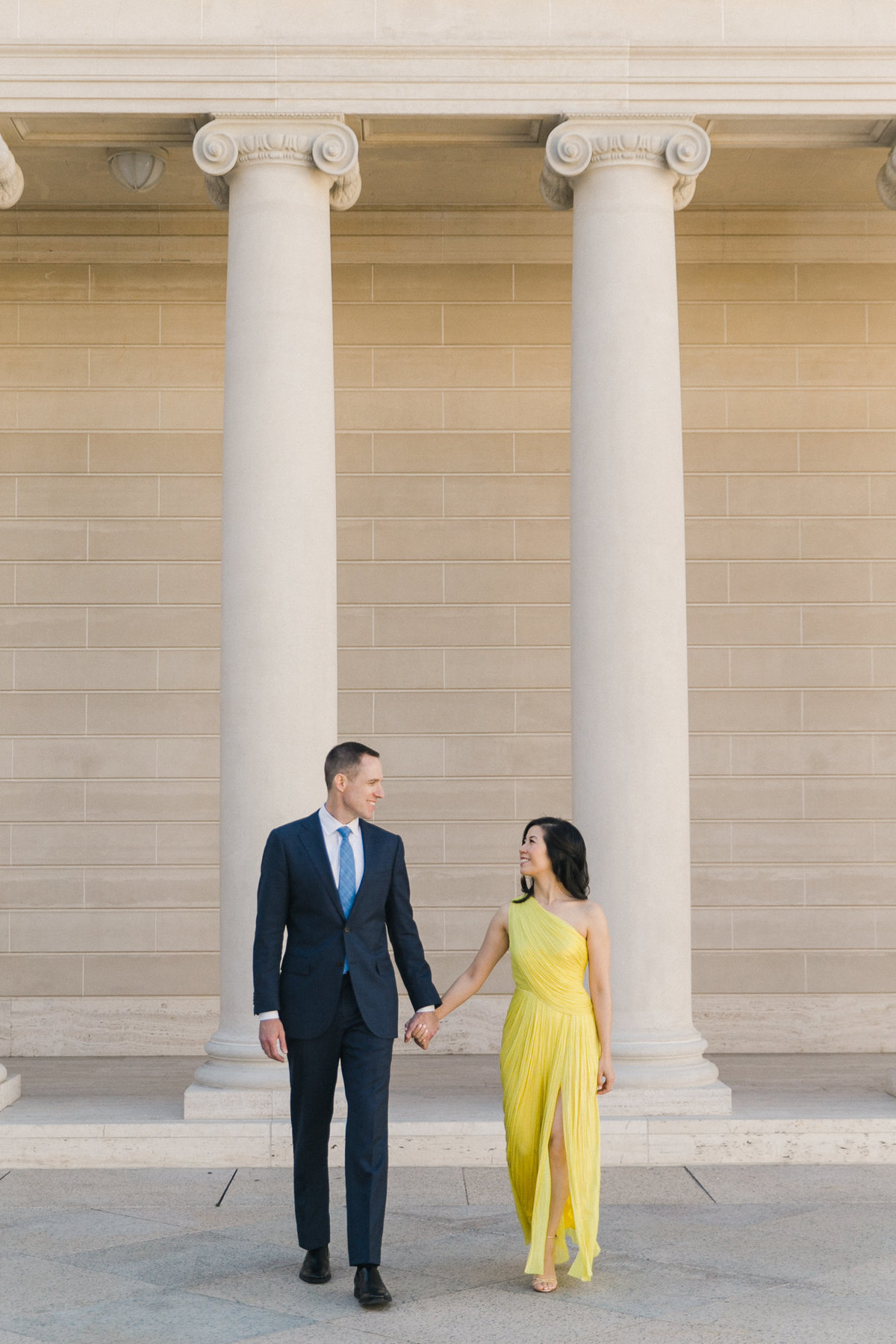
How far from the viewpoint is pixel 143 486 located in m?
18.2

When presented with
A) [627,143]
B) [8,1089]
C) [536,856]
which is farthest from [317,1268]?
[627,143]

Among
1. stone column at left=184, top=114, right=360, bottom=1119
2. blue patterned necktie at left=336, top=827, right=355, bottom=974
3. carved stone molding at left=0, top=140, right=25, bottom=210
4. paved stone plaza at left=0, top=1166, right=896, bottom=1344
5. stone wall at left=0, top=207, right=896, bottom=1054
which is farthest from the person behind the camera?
stone wall at left=0, top=207, right=896, bottom=1054

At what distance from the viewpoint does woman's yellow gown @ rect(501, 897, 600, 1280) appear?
835 centimetres

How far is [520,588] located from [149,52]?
7643 millimetres

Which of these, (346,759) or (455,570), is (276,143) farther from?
(346,759)

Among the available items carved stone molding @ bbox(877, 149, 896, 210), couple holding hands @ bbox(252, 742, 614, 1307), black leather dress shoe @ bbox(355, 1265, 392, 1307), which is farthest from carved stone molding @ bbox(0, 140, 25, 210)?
black leather dress shoe @ bbox(355, 1265, 392, 1307)

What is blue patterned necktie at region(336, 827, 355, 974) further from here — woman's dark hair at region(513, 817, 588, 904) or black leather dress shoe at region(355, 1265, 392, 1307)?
black leather dress shoe at region(355, 1265, 392, 1307)

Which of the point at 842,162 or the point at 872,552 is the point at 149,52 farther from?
the point at 872,552

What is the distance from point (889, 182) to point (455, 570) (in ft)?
22.1

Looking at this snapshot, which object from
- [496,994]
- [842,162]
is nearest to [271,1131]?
[496,994]

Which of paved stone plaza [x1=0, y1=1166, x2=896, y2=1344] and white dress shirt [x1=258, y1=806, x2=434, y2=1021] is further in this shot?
white dress shirt [x1=258, y1=806, x2=434, y2=1021]

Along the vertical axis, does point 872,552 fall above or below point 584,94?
below

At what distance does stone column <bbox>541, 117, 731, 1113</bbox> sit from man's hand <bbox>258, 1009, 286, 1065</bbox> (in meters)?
5.35

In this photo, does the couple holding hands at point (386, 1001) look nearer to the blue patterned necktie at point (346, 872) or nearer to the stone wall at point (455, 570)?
the blue patterned necktie at point (346, 872)
